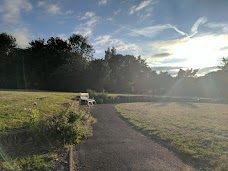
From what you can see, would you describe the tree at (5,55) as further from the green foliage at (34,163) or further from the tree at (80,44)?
the green foliage at (34,163)

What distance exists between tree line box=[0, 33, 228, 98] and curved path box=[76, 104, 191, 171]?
93.3ft

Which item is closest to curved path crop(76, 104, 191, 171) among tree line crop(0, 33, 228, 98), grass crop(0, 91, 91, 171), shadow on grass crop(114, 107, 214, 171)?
shadow on grass crop(114, 107, 214, 171)

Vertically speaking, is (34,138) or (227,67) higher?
(227,67)

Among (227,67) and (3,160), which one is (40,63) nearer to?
(227,67)

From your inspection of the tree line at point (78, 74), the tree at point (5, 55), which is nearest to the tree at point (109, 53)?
the tree line at point (78, 74)

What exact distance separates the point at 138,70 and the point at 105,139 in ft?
121

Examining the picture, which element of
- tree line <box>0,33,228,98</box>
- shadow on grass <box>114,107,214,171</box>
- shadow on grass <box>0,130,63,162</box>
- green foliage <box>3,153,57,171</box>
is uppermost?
tree line <box>0,33,228,98</box>

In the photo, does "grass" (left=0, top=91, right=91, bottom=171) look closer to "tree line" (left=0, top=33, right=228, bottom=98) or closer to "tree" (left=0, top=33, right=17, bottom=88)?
"tree line" (left=0, top=33, right=228, bottom=98)

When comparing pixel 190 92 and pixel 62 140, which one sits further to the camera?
pixel 190 92

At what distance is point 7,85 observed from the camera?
34.3 metres

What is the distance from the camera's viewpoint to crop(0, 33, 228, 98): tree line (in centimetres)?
3606

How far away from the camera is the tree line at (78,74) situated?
3606 cm

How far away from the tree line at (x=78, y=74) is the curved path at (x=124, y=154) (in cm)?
2843

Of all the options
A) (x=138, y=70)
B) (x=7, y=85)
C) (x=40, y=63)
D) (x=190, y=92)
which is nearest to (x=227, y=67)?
(x=190, y=92)
